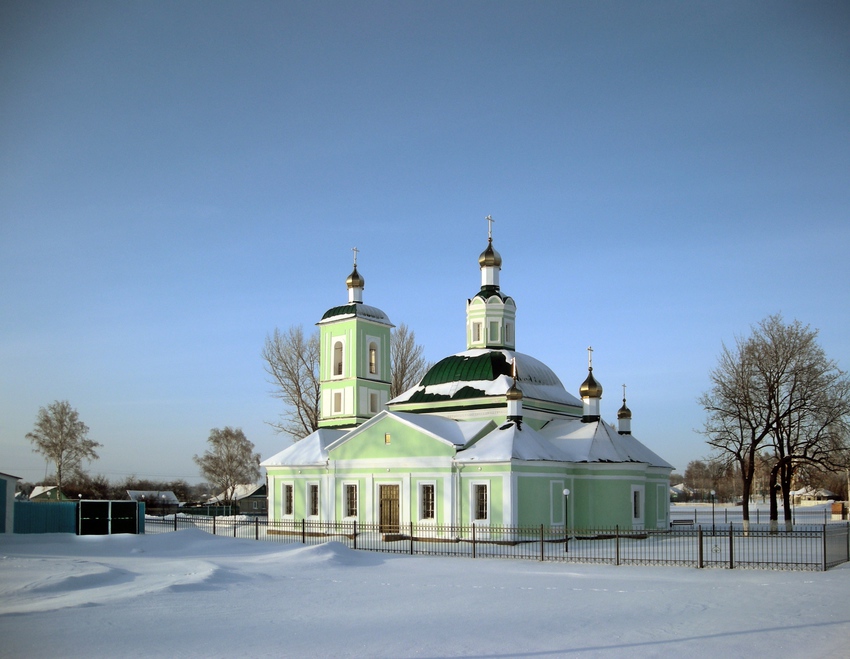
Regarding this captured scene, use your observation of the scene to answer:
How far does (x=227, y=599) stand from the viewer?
1531 centimetres

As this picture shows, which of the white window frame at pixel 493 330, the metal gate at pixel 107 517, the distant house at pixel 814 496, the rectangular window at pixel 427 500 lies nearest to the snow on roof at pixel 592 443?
the white window frame at pixel 493 330

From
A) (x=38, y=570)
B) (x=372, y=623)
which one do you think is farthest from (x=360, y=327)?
(x=372, y=623)

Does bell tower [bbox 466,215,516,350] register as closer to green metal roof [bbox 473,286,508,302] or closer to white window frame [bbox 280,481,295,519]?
green metal roof [bbox 473,286,508,302]

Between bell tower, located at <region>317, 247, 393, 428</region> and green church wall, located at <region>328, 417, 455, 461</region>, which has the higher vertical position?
bell tower, located at <region>317, 247, 393, 428</region>

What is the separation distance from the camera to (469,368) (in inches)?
1475

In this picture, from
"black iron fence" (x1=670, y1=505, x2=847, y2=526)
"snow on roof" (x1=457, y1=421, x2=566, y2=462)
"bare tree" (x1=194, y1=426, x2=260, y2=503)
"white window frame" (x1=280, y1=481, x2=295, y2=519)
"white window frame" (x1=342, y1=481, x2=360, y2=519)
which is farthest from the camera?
"bare tree" (x1=194, y1=426, x2=260, y2=503)

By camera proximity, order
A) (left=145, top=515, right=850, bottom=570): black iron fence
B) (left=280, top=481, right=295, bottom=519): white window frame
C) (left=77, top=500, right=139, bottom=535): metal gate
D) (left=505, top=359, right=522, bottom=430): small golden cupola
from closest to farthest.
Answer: (left=145, top=515, right=850, bottom=570): black iron fence → (left=77, top=500, right=139, bottom=535): metal gate → (left=505, top=359, right=522, bottom=430): small golden cupola → (left=280, top=481, right=295, bottom=519): white window frame

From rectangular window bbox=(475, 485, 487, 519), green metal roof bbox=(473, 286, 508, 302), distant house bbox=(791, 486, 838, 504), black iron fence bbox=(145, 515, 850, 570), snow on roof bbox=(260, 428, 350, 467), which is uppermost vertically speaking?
green metal roof bbox=(473, 286, 508, 302)

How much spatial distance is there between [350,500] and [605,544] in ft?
36.2

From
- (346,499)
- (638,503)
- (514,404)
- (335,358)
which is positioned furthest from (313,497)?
(638,503)

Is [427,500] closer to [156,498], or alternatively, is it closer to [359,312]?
[359,312]

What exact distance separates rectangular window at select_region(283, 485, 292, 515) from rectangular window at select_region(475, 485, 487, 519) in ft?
34.0

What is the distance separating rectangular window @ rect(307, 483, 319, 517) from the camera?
36.9 metres

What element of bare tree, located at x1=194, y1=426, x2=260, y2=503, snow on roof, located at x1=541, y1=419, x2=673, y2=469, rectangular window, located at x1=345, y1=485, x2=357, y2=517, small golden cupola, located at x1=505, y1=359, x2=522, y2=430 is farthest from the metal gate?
bare tree, located at x1=194, y1=426, x2=260, y2=503
